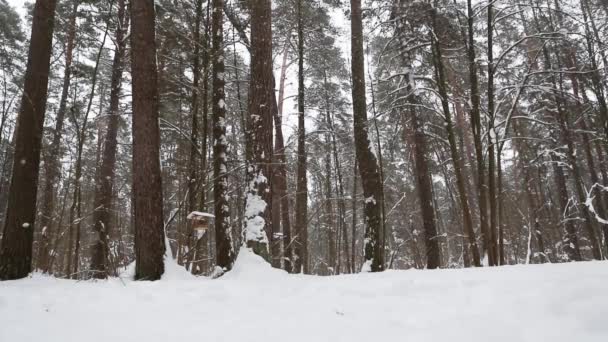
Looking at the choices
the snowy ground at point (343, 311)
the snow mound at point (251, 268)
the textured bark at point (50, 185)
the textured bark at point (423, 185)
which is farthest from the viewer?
the textured bark at point (423, 185)

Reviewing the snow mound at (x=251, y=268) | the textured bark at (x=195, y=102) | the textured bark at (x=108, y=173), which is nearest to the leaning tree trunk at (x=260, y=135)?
the snow mound at (x=251, y=268)

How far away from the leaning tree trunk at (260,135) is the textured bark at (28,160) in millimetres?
3296

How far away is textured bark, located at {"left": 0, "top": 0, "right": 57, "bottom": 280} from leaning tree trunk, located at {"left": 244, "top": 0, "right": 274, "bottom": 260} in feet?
10.8

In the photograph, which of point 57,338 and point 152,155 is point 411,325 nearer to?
point 57,338

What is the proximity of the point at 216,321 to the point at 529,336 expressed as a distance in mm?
1765

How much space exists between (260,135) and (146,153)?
153 cm

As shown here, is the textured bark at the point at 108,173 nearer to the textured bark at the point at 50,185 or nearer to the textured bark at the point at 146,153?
A: the textured bark at the point at 50,185

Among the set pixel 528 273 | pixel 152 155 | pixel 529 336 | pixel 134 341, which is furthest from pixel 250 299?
pixel 152 155

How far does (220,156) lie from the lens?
21.9 ft

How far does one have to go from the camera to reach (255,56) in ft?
17.5

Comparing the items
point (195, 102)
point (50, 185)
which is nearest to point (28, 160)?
point (195, 102)

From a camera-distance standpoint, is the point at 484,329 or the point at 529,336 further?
the point at 484,329

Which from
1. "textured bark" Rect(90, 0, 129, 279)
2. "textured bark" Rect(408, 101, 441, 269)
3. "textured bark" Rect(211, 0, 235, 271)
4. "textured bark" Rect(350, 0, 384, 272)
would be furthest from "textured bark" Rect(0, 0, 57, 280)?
"textured bark" Rect(408, 101, 441, 269)

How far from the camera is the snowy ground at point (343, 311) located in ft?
6.17
